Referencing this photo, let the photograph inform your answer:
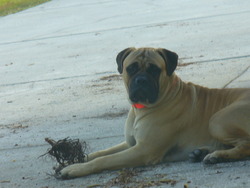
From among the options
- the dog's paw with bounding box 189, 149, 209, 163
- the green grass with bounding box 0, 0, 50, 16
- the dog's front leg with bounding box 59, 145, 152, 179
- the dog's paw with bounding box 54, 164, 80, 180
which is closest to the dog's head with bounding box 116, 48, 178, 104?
the dog's front leg with bounding box 59, 145, 152, 179

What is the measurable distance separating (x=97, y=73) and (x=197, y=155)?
574cm

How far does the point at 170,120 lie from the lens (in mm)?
5949

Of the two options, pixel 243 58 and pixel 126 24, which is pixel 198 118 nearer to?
pixel 243 58

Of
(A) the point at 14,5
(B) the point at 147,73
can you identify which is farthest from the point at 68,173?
(A) the point at 14,5

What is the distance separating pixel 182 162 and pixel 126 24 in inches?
449

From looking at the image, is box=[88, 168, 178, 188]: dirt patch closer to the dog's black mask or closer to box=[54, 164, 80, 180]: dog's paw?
box=[54, 164, 80, 180]: dog's paw

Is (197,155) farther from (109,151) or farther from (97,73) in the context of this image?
(97,73)

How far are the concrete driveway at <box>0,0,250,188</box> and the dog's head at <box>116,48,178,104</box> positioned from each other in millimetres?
676

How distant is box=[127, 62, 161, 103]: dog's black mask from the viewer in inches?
231

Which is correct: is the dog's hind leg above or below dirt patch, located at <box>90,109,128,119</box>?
above

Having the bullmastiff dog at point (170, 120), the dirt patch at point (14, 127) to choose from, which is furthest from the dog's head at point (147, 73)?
the dirt patch at point (14, 127)

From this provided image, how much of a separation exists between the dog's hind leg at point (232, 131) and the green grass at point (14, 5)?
65.6 ft

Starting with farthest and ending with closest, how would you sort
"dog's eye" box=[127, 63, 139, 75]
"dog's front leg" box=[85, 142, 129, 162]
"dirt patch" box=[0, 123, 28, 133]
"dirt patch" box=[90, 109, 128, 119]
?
"dirt patch" box=[0, 123, 28, 133], "dirt patch" box=[90, 109, 128, 119], "dog's front leg" box=[85, 142, 129, 162], "dog's eye" box=[127, 63, 139, 75]

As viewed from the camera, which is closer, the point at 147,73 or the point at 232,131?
the point at 232,131
